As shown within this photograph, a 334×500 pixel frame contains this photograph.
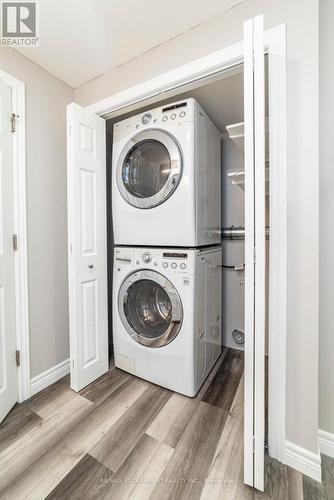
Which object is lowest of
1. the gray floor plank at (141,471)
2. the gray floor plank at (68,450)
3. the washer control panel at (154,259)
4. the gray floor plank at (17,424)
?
the gray floor plank at (141,471)

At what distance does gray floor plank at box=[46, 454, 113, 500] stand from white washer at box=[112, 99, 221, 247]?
1.22m

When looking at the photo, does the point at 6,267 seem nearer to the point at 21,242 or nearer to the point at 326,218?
the point at 21,242

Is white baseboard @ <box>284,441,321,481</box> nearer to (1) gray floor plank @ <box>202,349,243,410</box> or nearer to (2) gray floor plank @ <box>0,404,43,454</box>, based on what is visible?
(1) gray floor plank @ <box>202,349,243,410</box>

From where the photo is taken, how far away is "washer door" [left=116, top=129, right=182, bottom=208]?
1477 millimetres

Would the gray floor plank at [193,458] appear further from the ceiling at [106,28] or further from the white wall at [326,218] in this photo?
the ceiling at [106,28]

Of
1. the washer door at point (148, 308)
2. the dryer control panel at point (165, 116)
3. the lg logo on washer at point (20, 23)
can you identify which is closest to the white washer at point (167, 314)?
the washer door at point (148, 308)

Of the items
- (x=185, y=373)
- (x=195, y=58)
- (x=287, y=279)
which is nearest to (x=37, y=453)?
(x=185, y=373)

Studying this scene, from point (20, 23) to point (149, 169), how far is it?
41.0 inches

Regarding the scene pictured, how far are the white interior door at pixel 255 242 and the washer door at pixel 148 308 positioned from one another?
70cm

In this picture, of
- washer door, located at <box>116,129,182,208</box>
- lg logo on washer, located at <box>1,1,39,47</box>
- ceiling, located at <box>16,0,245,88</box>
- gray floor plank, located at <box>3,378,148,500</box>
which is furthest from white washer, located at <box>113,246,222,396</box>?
lg logo on washer, located at <box>1,1,39,47</box>

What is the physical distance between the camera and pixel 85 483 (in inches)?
38.7

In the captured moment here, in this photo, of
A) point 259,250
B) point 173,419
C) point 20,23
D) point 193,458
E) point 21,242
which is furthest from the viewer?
point 21,242

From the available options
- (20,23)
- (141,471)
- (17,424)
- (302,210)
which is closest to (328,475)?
(141,471)

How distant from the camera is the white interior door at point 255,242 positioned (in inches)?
33.1
